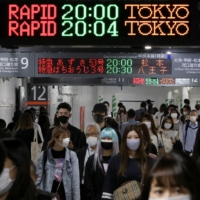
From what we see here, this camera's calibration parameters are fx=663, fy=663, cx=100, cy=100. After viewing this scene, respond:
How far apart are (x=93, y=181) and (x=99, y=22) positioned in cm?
367

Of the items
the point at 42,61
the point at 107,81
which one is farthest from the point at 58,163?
the point at 107,81

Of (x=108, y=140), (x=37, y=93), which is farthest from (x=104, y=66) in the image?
(x=108, y=140)

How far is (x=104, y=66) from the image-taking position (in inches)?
664

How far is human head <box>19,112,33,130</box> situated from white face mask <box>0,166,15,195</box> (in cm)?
782

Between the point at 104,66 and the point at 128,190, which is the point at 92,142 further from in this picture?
the point at 104,66

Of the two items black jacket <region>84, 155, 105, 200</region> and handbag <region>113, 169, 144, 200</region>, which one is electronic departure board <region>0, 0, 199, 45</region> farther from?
handbag <region>113, 169, 144, 200</region>

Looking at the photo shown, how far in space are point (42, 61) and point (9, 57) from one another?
87cm

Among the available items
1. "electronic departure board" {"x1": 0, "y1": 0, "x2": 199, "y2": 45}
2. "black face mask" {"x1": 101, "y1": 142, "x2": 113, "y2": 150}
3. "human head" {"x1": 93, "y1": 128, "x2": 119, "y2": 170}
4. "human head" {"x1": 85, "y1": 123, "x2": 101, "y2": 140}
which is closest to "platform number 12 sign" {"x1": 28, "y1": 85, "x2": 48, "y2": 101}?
"electronic departure board" {"x1": 0, "y1": 0, "x2": 199, "y2": 45}

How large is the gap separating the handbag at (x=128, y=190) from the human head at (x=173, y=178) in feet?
9.78

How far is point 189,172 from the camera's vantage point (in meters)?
3.03

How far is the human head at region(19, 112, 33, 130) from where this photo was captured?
11.6 meters

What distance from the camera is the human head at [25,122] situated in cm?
1159

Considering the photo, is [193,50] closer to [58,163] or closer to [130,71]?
[130,71]

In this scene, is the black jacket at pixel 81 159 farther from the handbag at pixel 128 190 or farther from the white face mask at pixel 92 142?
the handbag at pixel 128 190
